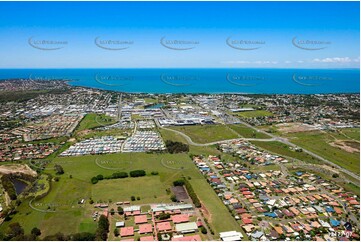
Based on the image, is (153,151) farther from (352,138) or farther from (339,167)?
(352,138)

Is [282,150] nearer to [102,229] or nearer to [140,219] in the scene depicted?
[140,219]

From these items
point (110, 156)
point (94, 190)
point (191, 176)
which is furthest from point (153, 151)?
point (94, 190)

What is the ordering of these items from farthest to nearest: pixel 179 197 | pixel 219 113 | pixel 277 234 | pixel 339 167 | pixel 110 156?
pixel 219 113
pixel 110 156
pixel 339 167
pixel 179 197
pixel 277 234

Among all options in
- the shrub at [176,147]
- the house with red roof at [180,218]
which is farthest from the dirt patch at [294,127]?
the house with red roof at [180,218]

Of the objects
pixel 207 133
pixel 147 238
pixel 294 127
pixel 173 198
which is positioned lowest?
pixel 147 238

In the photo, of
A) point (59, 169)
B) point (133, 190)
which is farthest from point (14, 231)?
point (59, 169)

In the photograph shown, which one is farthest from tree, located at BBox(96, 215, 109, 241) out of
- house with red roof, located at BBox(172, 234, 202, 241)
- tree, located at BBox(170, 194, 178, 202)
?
tree, located at BBox(170, 194, 178, 202)
